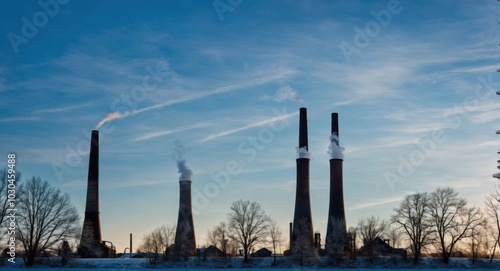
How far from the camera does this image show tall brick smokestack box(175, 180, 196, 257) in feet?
254

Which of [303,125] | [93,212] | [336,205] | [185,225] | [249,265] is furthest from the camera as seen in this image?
[303,125]

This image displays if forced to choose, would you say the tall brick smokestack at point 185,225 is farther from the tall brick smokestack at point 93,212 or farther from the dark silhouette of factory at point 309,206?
the dark silhouette of factory at point 309,206

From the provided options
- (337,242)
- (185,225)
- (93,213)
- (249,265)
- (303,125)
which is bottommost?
(249,265)

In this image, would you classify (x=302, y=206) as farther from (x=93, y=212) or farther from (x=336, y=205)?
(x=93, y=212)

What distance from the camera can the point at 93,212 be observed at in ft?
257

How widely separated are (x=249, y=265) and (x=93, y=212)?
61.5ft

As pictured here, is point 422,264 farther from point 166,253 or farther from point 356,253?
point 166,253

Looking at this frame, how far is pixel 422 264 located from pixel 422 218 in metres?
5.38

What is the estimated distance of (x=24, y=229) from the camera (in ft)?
217

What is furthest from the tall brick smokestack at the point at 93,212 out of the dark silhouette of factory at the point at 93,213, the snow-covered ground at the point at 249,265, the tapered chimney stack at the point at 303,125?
the tapered chimney stack at the point at 303,125

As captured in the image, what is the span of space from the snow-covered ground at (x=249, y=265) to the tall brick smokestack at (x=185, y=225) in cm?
239

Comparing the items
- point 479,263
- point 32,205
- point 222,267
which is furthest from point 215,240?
point 479,263

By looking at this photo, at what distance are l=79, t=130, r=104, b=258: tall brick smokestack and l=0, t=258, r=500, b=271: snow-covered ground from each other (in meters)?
3.68

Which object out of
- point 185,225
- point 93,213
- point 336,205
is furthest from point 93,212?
point 336,205
